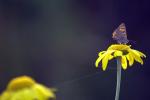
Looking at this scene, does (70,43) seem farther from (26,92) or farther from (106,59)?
(26,92)

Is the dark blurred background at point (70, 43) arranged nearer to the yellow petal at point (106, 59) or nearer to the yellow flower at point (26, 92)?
the yellow petal at point (106, 59)

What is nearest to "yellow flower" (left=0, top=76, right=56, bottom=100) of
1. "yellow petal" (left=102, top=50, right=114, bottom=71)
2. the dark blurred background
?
"yellow petal" (left=102, top=50, right=114, bottom=71)

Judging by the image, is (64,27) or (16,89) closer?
(16,89)

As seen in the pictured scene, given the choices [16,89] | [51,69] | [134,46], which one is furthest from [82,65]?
[16,89]

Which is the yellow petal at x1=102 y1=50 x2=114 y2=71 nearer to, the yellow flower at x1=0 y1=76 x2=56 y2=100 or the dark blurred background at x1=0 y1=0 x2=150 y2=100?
the yellow flower at x1=0 y1=76 x2=56 y2=100

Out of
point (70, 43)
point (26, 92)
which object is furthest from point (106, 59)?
point (70, 43)

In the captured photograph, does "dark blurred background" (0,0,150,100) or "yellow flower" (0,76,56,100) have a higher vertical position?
"dark blurred background" (0,0,150,100)

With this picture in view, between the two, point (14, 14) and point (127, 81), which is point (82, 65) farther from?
point (14, 14)
